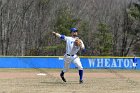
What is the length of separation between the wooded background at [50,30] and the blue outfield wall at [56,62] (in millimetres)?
24697

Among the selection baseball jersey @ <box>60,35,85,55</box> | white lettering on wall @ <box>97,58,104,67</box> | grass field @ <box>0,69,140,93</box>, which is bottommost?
white lettering on wall @ <box>97,58,104,67</box>

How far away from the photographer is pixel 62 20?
55.0m

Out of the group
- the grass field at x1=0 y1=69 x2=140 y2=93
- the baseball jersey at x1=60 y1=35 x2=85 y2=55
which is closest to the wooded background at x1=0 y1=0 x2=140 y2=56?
the grass field at x1=0 y1=69 x2=140 y2=93

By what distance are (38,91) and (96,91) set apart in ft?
5.79

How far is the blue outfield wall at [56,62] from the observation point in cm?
2902

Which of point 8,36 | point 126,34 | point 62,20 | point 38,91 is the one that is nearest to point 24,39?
point 8,36

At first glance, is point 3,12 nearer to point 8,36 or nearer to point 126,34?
point 8,36

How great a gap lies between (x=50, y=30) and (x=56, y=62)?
35.0 meters

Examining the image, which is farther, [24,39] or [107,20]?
[107,20]

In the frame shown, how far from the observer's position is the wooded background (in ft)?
200

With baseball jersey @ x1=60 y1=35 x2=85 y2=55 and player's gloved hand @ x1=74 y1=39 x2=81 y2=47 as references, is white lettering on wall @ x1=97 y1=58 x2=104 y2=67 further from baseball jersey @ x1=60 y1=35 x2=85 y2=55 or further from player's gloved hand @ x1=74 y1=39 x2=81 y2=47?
player's gloved hand @ x1=74 y1=39 x2=81 y2=47

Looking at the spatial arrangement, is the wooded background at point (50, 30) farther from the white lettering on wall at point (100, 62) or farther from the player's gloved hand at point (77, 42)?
the player's gloved hand at point (77, 42)

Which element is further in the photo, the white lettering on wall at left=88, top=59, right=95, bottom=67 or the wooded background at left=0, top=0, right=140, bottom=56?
the wooded background at left=0, top=0, right=140, bottom=56

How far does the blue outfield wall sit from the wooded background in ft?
81.0
